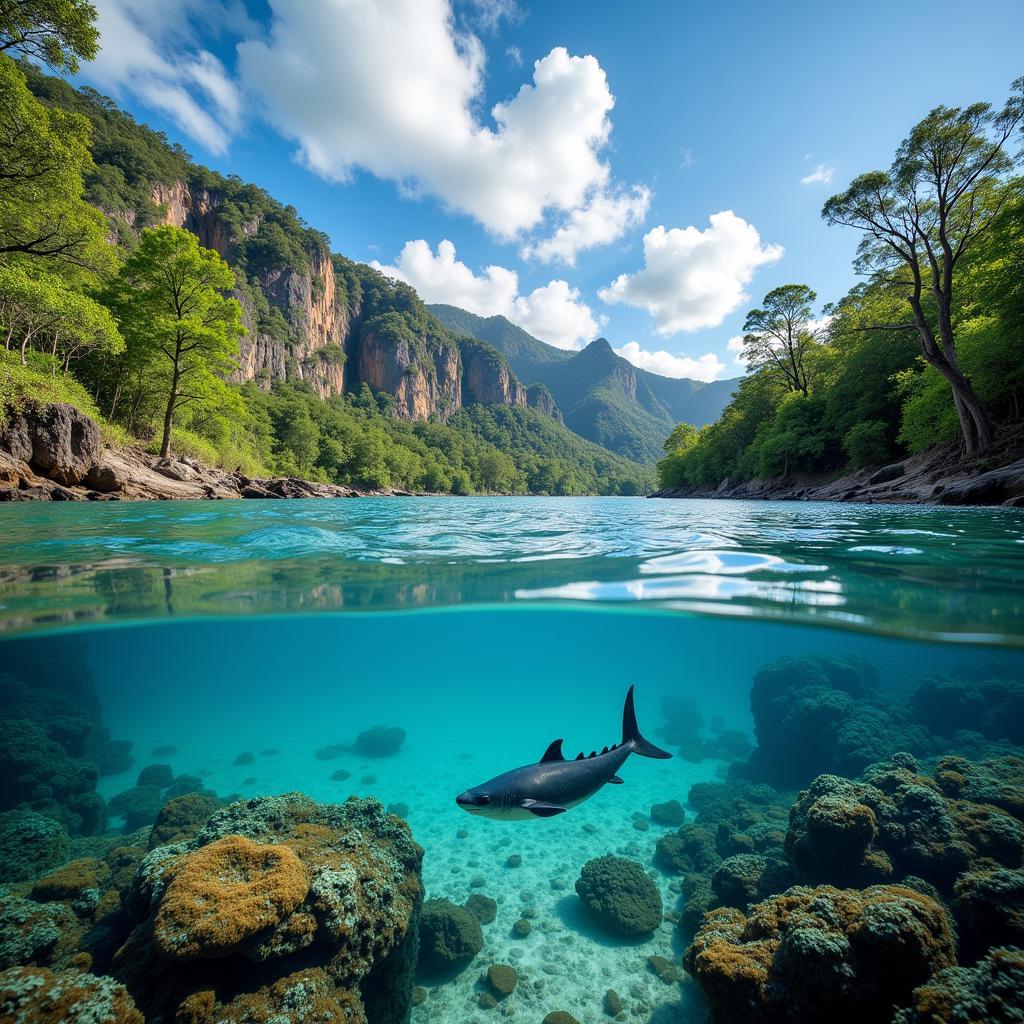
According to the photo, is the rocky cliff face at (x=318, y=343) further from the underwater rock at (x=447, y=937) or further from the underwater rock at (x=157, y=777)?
the underwater rock at (x=447, y=937)

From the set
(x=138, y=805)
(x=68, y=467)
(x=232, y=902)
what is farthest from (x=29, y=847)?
(x=68, y=467)

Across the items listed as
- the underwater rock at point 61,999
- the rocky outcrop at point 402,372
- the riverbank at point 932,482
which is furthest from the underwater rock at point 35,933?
the rocky outcrop at point 402,372

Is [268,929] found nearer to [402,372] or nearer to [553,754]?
[553,754]

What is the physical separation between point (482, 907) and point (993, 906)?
6466 mm

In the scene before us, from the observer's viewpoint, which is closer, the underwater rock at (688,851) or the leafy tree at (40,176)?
the underwater rock at (688,851)

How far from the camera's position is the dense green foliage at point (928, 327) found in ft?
57.1

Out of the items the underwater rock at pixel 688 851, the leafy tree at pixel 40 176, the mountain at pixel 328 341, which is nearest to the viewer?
the underwater rock at pixel 688 851

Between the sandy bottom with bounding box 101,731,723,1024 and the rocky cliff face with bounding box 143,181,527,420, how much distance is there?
3024 inches

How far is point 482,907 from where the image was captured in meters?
7.08

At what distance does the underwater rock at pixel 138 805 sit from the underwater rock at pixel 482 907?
788cm

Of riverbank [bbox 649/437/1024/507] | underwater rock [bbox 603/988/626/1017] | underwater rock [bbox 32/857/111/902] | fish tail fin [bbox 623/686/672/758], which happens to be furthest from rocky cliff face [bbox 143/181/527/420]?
underwater rock [bbox 603/988/626/1017]

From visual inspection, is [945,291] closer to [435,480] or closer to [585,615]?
[585,615]

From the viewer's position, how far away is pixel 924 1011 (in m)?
2.54

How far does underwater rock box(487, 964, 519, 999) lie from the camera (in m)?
5.59
